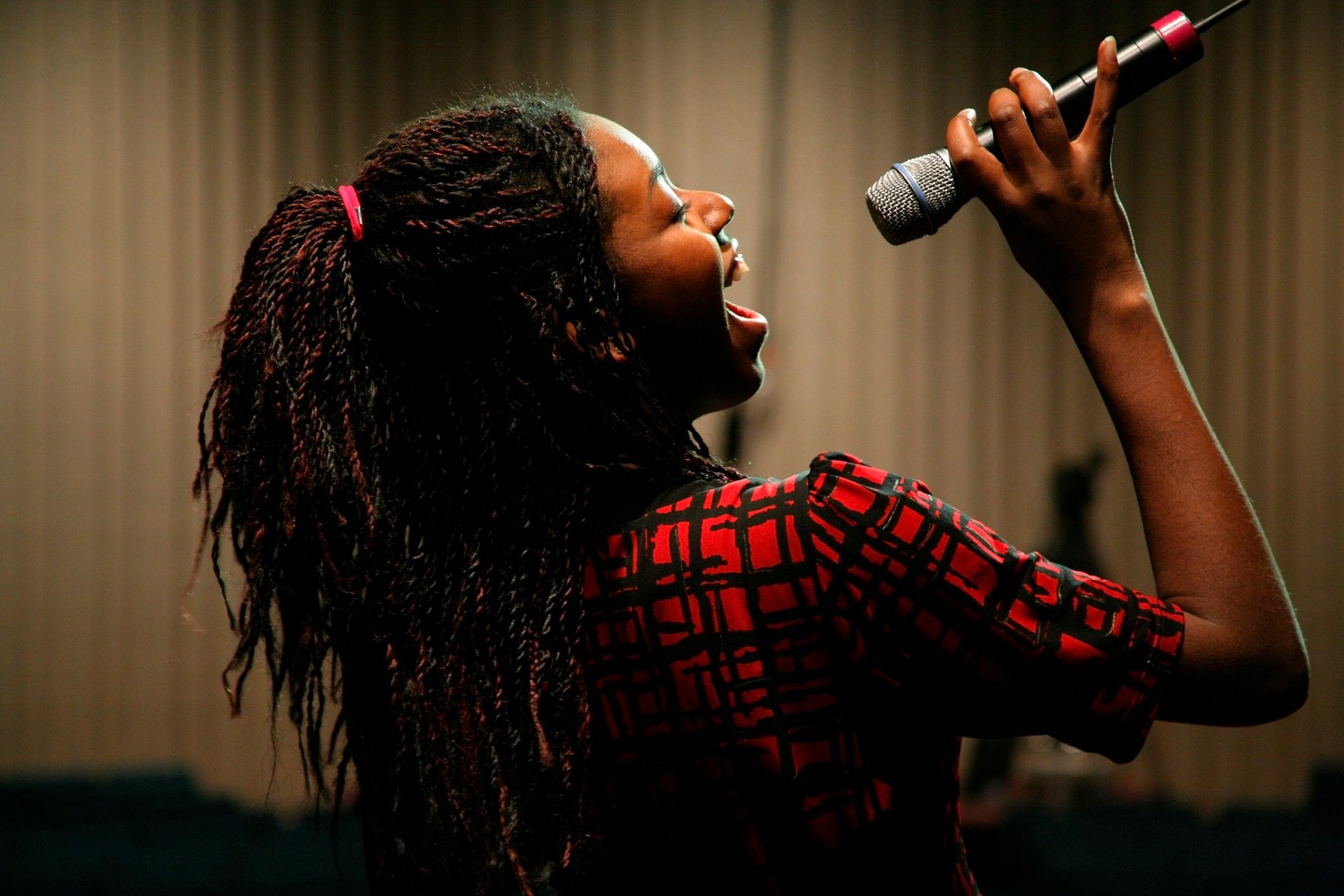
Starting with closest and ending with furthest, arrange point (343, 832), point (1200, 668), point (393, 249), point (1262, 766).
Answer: point (1200, 668) < point (393, 249) < point (343, 832) < point (1262, 766)

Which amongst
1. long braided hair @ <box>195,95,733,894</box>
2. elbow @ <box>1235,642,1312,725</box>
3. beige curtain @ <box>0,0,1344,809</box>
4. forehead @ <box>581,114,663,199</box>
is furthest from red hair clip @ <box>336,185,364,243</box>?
beige curtain @ <box>0,0,1344,809</box>

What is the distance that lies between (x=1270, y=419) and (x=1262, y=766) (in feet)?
3.39

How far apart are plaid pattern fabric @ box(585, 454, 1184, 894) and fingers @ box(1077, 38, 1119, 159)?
256 mm

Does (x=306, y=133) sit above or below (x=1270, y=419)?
above

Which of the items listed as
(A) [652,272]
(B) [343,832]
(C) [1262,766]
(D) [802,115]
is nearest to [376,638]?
(A) [652,272]

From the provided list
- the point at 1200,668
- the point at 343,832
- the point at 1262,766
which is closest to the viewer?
the point at 1200,668

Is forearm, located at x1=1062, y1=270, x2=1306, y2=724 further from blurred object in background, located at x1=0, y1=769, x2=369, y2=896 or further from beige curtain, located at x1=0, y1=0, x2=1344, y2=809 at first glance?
blurred object in background, located at x1=0, y1=769, x2=369, y2=896

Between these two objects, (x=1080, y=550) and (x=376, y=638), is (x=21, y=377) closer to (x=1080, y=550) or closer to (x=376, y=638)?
(x=376, y=638)

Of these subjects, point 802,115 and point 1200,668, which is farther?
point 802,115

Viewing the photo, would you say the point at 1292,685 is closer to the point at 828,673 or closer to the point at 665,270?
the point at 828,673

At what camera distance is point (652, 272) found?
0.75m

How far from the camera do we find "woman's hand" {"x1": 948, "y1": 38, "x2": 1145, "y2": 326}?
0.66m

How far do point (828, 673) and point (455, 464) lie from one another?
30 cm

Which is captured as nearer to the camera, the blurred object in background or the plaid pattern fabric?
the plaid pattern fabric
